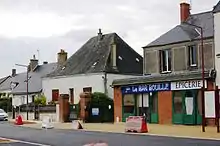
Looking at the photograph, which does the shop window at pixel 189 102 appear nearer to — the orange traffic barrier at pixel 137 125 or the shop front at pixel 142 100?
the shop front at pixel 142 100

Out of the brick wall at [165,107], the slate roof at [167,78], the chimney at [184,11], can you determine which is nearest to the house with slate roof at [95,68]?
the chimney at [184,11]

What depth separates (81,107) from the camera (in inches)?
1778

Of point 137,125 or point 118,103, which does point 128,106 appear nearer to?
point 118,103

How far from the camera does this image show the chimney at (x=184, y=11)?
4894cm

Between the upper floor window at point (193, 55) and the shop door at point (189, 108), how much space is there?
6856mm

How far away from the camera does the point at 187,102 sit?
119ft

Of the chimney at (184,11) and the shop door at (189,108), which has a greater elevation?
the chimney at (184,11)

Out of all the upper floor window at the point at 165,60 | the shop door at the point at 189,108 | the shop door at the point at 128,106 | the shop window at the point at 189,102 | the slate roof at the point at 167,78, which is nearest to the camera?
the slate roof at the point at 167,78

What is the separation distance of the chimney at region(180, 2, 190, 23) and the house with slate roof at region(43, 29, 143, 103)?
1036 centimetres

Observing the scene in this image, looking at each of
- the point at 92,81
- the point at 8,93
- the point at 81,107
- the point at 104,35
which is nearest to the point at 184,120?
the point at 81,107

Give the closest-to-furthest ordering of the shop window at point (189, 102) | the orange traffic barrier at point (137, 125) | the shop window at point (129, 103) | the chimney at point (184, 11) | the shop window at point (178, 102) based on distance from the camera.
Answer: the orange traffic barrier at point (137, 125) < the shop window at point (189, 102) < the shop window at point (178, 102) < the shop window at point (129, 103) < the chimney at point (184, 11)

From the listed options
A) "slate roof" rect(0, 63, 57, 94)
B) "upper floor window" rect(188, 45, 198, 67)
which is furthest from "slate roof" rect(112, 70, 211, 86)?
"slate roof" rect(0, 63, 57, 94)

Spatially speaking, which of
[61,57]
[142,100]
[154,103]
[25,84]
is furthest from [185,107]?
[25,84]

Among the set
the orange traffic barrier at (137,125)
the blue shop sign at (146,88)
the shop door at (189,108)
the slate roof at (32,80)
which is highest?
the slate roof at (32,80)
